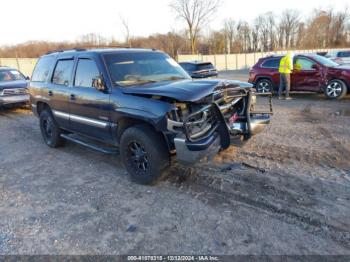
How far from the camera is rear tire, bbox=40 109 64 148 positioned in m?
5.98

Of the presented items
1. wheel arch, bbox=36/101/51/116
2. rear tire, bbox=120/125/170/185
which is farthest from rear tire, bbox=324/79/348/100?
wheel arch, bbox=36/101/51/116

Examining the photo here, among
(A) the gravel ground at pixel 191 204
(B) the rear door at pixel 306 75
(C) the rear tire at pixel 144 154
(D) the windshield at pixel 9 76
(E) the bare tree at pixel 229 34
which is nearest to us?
(A) the gravel ground at pixel 191 204

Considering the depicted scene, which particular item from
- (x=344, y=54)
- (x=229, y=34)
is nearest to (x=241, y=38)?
(x=229, y=34)

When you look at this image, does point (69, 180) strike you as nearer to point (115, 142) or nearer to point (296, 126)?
point (115, 142)

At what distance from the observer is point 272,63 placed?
37.8 ft

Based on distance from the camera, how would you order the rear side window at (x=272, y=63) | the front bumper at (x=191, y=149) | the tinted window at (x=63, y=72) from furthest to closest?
the rear side window at (x=272, y=63), the tinted window at (x=63, y=72), the front bumper at (x=191, y=149)

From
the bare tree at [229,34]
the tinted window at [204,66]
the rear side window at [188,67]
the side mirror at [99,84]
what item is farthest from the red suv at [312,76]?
the bare tree at [229,34]

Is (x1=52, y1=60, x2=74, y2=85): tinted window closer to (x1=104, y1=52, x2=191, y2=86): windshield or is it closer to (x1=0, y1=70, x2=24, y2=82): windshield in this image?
(x1=104, y1=52, x2=191, y2=86): windshield

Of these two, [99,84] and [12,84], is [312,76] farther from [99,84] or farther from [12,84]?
[12,84]

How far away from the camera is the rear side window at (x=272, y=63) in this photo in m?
11.4

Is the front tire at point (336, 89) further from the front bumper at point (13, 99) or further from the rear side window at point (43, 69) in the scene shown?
the front bumper at point (13, 99)

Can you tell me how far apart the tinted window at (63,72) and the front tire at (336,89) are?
29.1 feet

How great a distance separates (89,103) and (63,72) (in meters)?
1.23

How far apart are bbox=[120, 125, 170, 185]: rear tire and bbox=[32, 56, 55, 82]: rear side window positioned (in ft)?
9.46
